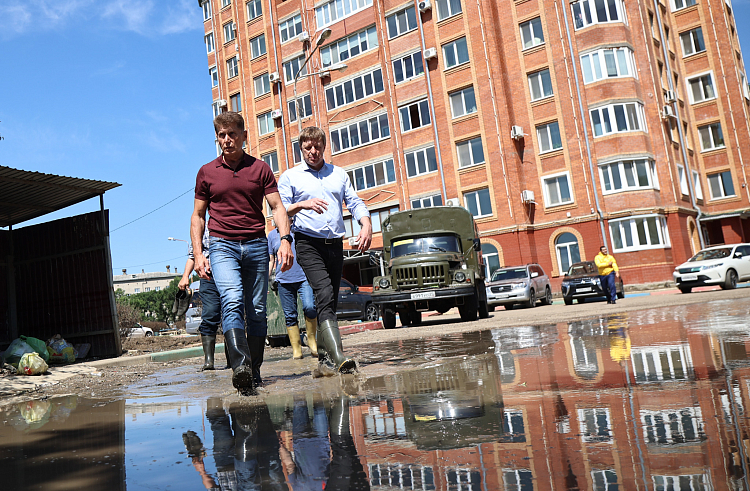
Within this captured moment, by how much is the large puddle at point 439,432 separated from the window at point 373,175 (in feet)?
111

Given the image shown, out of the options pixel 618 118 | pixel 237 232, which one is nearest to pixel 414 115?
pixel 618 118

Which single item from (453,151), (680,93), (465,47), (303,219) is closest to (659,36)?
(680,93)

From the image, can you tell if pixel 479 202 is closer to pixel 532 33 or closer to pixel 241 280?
pixel 532 33

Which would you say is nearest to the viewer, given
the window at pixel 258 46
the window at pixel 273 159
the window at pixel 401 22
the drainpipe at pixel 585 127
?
the drainpipe at pixel 585 127

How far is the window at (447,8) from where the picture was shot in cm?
3672

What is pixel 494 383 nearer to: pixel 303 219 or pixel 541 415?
pixel 541 415

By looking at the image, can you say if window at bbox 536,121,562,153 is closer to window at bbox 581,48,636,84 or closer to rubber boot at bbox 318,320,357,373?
window at bbox 581,48,636,84

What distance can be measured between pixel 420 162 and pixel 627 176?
11360 mm

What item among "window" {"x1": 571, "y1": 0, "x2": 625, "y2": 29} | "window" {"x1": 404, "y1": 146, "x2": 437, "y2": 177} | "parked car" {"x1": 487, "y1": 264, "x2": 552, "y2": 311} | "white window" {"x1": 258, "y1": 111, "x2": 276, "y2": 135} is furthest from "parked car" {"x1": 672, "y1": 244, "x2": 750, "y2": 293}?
"white window" {"x1": 258, "y1": 111, "x2": 276, "y2": 135}

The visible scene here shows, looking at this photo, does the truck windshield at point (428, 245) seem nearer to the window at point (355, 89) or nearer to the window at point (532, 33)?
the window at point (532, 33)

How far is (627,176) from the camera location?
32.6 meters

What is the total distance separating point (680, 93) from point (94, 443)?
144 feet

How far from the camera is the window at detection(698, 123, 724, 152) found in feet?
135

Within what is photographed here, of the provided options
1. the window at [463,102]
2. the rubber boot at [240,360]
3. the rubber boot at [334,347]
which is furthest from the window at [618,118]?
the rubber boot at [240,360]
